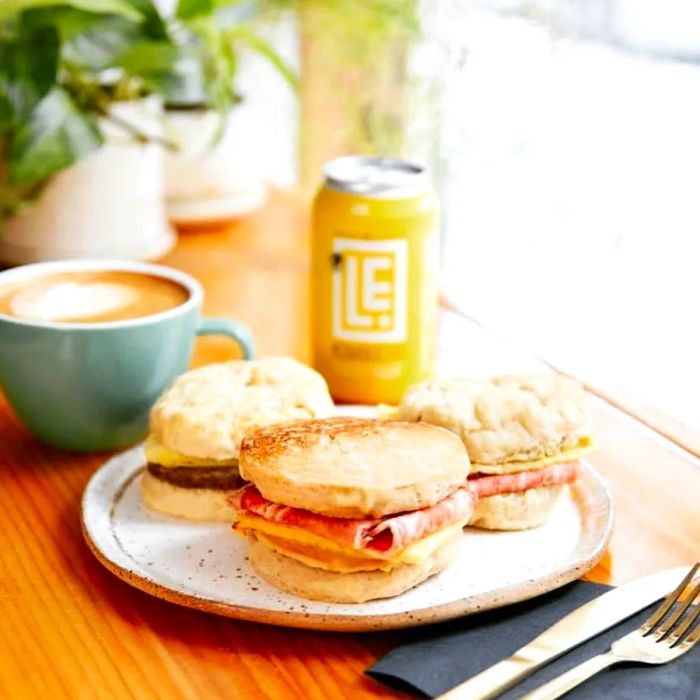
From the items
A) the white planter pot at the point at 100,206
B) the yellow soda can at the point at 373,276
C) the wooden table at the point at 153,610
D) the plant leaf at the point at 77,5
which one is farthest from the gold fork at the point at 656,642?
the white planter pot at the point at 100,206

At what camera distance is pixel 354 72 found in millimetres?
2107

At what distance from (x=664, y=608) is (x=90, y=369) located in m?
0.56

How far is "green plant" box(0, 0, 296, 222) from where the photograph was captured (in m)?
1.41

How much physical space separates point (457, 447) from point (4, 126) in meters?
0.77

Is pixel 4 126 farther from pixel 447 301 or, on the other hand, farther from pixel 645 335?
pixel 645 335

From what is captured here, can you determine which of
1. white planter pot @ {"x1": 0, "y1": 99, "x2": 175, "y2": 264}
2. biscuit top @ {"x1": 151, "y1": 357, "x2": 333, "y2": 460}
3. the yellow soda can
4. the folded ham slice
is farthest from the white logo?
white planter pot @ {"x1": 0, "y1": 99, "x2": 175, "y2": 264}

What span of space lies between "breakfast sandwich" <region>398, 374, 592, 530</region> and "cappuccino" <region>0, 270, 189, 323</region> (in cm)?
31

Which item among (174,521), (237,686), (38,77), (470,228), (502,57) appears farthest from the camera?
(470,228)

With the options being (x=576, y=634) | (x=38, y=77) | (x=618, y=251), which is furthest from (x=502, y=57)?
(x=576, y=634)

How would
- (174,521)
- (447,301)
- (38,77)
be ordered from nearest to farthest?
(174,521)
(38,77)
(447,301)

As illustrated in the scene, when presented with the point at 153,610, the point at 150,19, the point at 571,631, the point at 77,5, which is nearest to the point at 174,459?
the point at 153,610

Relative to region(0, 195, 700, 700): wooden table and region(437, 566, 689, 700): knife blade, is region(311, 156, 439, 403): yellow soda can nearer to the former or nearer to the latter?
region(0, 195, 700, 700): wooden table

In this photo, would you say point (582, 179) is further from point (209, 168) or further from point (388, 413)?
point (388, 413)

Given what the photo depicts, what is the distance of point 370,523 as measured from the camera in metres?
0.85
